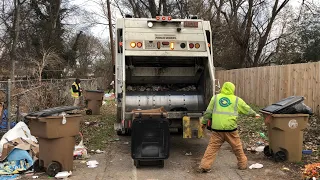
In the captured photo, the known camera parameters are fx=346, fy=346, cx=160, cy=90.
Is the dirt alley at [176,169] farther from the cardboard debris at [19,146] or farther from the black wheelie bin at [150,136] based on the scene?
the cardboard debris at [19,146]

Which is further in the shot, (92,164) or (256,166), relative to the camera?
(92,164)

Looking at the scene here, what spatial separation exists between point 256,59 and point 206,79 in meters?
18.4

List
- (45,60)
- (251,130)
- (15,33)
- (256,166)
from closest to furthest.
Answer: (256,166) < (251,130) < (45,60) < (15,33)

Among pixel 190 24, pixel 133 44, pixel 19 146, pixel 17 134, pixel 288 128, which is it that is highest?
pixel 190 24

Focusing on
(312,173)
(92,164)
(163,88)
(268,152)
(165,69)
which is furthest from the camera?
(163,88)

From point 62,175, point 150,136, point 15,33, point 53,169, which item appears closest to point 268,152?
point 150,136

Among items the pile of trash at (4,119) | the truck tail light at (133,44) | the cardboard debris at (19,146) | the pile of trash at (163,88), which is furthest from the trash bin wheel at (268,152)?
the pile of trash at (4,119)

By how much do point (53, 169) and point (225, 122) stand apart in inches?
111

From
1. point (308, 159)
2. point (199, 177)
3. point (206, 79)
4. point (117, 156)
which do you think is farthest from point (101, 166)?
point (308, 159)

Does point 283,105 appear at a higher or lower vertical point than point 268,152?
higher

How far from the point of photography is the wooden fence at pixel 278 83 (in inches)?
402

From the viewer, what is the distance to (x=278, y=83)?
12.9 m

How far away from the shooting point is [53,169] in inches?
211

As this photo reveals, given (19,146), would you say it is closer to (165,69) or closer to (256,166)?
(165,69)
